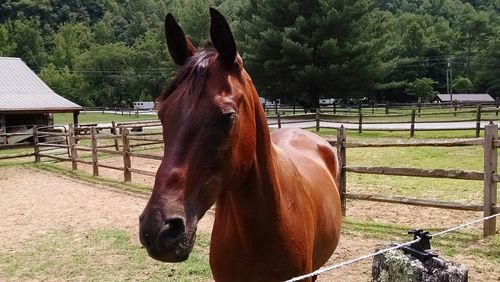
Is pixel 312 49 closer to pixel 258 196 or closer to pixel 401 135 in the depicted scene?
pixel 401 135

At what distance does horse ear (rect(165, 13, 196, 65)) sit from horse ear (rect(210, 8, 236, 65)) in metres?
0.16

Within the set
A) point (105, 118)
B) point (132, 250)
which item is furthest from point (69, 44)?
point (132, 250)

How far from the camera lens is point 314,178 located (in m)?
3.02

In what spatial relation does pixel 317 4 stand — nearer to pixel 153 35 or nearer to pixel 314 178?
pixel 314 178

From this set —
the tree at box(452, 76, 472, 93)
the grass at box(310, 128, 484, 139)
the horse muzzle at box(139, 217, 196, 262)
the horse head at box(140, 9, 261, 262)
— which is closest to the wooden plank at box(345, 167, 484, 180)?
the horse head at box(140, 9, 261, 262)

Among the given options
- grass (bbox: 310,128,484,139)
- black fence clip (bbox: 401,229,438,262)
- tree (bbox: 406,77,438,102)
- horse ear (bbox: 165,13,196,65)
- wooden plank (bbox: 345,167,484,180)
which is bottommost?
grass (bbox: 310,128,484,139)

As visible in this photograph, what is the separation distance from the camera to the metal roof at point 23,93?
76.5 ft

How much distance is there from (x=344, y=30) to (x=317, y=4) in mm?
2770

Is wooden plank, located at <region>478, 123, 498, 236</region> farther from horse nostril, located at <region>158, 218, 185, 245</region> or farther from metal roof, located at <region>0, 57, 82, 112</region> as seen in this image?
metal roof, located at <region>0, 57, 82, 112</region>

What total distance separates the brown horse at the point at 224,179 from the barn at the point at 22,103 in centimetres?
2226

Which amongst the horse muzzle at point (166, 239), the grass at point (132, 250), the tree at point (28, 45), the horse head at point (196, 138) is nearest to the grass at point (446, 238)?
the grass at point (132, 250)

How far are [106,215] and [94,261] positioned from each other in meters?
2.42

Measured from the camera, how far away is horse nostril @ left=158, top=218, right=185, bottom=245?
138 centimetres

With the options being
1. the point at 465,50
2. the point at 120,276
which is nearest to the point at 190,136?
the point at 120,276
